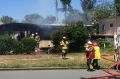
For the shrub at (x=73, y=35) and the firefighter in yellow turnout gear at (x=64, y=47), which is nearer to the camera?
the firefighter in yellow turnout gear at (x=64, y=47)

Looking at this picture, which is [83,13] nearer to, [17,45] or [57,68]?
[17,45]

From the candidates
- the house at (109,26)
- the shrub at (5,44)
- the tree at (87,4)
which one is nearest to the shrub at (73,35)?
the shrub at (5,44)

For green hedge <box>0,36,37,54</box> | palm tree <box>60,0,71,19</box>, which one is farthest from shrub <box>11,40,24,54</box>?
palm tree <box>60,0,71,19</box>

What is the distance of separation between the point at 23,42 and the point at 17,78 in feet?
47.1

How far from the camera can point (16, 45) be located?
3139 cm

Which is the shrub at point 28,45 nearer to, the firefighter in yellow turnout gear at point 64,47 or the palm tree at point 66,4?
the firefighter in yellow turnout gear at point 64,47

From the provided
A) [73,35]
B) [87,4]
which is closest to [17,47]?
[73,35]

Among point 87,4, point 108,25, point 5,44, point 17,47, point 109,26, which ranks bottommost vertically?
point 17,47

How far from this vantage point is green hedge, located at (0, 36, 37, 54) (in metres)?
31.3

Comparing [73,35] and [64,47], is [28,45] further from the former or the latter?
[64,47]

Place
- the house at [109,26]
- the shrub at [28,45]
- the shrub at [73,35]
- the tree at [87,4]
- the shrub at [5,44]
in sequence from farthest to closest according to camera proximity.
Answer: the tree at [87,4]
the house at [109,26]
the shrub at [73,35]
the shrub at [28,45]
the shrub at [5,44]

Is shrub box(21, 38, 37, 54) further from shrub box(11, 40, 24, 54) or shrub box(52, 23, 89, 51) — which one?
shrub box(52, 23, 89, 51)

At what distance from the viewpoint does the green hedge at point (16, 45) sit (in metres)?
31.3

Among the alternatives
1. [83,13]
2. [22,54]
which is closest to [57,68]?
[22,54]
